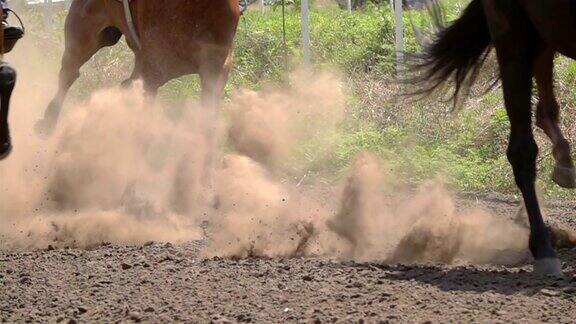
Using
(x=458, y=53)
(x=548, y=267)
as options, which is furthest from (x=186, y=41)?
(x=548, y=267)

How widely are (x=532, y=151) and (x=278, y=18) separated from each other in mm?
12139

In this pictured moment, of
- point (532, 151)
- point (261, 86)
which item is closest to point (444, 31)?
point (532, 151)

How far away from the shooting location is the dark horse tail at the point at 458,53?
6.75m

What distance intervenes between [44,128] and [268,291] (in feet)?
15.9

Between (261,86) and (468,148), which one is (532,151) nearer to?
(468,148)

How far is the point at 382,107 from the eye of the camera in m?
11.5

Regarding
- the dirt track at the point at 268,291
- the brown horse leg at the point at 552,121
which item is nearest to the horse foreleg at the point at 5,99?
the dirt track at the point at 268,291

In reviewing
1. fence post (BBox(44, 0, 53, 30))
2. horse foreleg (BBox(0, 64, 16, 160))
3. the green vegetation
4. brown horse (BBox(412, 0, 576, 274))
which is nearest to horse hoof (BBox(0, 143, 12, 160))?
horse foreleg (BBox(0, 64, 16, 160))

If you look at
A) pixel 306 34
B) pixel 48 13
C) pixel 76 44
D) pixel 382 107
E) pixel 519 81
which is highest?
pixel 48 13

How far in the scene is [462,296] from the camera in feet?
16.2

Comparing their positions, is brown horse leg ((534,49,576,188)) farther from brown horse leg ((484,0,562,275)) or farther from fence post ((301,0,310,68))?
fence post ((301,0,310,68))

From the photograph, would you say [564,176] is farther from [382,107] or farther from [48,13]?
[48,13]

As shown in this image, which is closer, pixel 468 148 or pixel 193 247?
pixel 193 247

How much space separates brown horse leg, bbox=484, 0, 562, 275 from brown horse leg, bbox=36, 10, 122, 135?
4.17 metres
